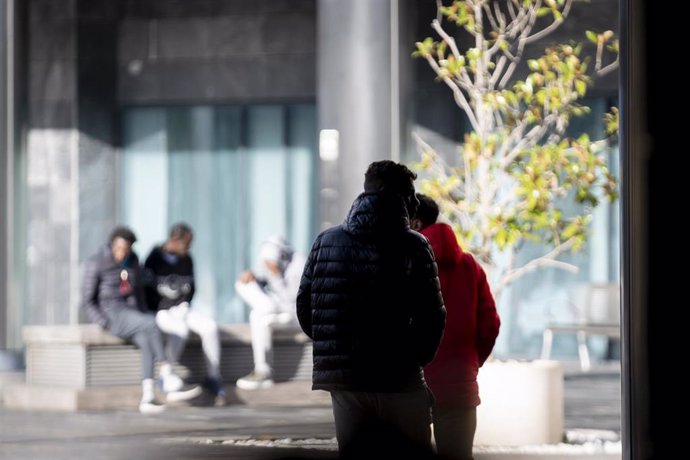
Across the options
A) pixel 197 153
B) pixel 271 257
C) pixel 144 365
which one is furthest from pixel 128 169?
pixel 144 365

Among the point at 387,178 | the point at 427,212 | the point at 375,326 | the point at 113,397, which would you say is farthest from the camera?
the point at 113,397

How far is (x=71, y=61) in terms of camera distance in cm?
2222

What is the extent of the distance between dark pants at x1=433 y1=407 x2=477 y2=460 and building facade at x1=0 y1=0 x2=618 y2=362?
14224 mm

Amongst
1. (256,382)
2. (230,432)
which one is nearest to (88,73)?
(256,382)

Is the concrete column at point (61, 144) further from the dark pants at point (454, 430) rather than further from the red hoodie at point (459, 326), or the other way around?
the dark pants at point (454, 430)

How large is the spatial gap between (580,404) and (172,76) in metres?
9.28

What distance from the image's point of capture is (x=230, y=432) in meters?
12.9

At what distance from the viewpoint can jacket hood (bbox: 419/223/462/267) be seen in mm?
6930

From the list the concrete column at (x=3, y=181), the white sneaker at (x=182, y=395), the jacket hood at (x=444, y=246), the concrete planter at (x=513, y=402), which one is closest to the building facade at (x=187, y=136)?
the concrete column at (x=3, y=181)

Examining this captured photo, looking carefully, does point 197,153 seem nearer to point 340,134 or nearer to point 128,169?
point 128,169

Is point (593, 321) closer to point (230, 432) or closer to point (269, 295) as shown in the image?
point (269, 295)

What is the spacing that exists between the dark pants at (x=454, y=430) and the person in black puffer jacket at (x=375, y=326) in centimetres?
101

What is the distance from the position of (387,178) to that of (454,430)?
145 cm

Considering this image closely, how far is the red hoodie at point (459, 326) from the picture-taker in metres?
6.75
